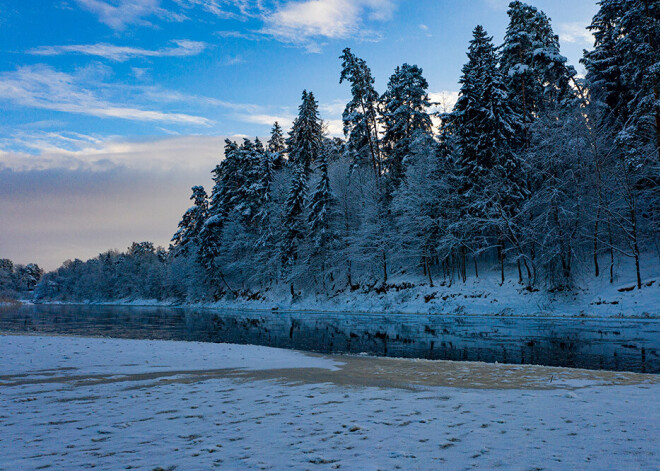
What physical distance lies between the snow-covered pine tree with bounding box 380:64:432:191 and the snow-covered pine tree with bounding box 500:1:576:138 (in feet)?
32.5

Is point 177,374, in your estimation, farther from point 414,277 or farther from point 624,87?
point 624,87

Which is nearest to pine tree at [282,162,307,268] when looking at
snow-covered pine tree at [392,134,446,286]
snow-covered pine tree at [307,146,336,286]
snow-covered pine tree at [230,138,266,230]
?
snow-covered pine tree at [307,146,336,286]

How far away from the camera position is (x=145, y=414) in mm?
5938

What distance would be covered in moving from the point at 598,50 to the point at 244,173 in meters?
46.2

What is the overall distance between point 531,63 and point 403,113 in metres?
13.7

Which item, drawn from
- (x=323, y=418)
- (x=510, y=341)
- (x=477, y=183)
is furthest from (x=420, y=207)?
(x=323, y=418)

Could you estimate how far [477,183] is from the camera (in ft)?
114

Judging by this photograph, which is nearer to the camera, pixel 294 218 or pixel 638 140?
pixel 638 140

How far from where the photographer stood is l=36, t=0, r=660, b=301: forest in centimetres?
2855

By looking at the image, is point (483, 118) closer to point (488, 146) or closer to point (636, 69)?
point (488, 146)

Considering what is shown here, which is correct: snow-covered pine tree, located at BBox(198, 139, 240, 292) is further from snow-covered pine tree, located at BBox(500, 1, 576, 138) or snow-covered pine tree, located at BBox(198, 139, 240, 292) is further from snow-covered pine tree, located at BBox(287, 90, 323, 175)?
snow-covered pine tree, located at BBox(500, 1, 576, 138)

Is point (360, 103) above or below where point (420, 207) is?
above

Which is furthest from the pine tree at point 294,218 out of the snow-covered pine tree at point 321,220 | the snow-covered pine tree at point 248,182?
the snow-covered pine tree at point 248,182

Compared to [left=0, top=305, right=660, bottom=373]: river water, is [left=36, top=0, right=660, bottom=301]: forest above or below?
above
